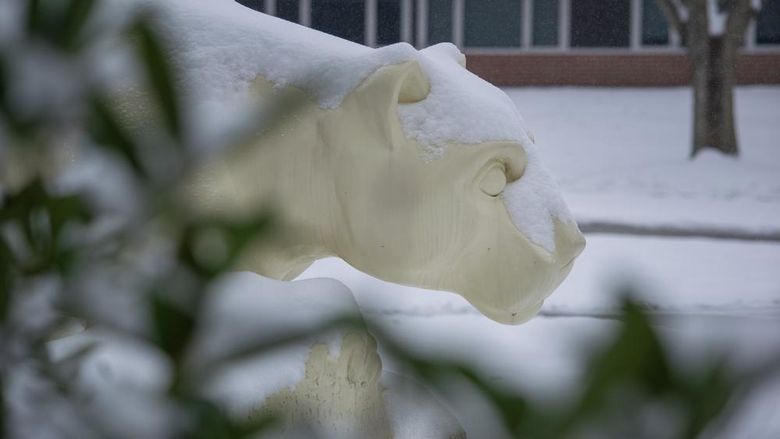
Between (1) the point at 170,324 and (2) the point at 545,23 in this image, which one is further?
(2) the point at 545,23

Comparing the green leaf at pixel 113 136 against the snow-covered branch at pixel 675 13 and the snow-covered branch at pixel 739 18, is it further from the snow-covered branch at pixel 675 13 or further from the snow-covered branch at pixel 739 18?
the snow-covered branch at pixel 675 13

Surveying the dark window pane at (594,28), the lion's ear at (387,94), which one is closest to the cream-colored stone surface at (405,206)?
the lion's ear at (387,94)

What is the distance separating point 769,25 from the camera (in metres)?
16.9

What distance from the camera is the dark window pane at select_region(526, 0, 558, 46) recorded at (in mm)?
17156

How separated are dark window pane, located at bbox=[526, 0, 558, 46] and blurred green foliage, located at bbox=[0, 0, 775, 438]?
1706cm

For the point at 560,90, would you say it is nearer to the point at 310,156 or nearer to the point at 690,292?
the point at 690,292

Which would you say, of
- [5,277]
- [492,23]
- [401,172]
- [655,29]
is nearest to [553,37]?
[492,23]

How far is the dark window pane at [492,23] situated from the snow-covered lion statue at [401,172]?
1470cm

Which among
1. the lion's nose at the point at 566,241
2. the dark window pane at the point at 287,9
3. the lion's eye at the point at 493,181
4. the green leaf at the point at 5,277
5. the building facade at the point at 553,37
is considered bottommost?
the building facade at the point at 553,37

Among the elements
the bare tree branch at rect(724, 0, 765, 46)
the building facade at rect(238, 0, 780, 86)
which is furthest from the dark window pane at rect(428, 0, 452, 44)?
the bare tree branch at rect(724, 0, 765, 46)

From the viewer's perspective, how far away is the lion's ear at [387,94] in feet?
7.21

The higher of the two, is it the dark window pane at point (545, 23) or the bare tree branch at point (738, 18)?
the bare tree branch at point (738, 18)

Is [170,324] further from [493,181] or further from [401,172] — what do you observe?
[493,181]

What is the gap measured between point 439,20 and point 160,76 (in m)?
16.9
